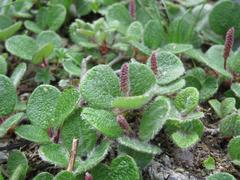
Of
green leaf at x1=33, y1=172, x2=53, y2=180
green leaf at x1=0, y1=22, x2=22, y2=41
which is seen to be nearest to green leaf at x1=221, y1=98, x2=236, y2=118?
green leaf at x1=33, y1=172, x2=53, y2=180

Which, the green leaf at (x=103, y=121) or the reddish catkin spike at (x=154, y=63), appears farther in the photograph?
the reddish catkin spike at (x=154, y=63)

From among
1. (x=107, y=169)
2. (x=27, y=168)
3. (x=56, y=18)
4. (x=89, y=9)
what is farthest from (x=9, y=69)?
(x=107, y=169)

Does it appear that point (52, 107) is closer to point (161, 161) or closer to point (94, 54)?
point (161, 161)

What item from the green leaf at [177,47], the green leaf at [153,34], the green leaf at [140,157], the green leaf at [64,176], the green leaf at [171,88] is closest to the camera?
the green leaf at [64,176]

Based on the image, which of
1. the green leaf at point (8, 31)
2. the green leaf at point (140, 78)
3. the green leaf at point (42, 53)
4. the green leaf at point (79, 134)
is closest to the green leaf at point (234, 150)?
the green leaf at point (140, 78)

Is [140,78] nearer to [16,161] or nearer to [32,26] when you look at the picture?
[16,161]

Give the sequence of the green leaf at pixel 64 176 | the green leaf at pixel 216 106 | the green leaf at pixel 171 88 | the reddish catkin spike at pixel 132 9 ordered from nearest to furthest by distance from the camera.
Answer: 1. the green leaf at pixel 64 176
2. the green leaf at pixel 171 88
3. the green leaf at pixel 216 106
4. the reddish catkin spike at pixel 132 9

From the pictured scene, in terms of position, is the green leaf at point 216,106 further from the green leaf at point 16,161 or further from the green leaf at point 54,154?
the green leaf at point 16,161

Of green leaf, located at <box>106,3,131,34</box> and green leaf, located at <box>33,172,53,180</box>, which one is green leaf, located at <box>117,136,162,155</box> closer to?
green leaf, located at <box>33,172,53,180</box>
